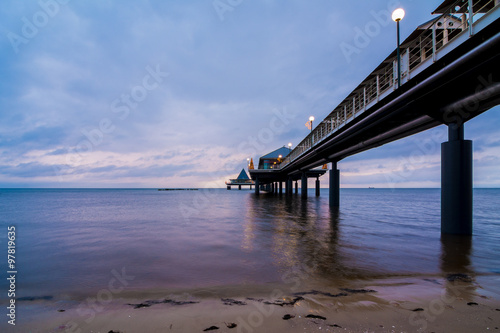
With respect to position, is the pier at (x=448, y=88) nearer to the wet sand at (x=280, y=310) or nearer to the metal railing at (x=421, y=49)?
the metal railing at (x=421, y=49)

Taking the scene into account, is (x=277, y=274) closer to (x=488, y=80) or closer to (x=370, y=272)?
(x=370, y=272)

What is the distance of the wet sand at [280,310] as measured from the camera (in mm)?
3221

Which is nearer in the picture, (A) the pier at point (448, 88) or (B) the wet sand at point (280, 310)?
(B) the wet sand at point (280, 310)

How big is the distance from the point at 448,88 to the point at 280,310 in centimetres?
990

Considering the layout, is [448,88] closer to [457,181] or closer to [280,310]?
[457,181]

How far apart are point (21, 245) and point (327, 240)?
13.3 m

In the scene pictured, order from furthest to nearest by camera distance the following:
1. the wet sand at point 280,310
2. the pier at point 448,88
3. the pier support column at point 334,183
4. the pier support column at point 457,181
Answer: the pier support column at point 334,183 → the pier support column at point 457,181 → the pier at point 448,88 → the wet sand at point 280,310

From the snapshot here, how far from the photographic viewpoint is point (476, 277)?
5457mm

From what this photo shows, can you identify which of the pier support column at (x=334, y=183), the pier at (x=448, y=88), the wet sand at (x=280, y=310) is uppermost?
the pier at (x=448, y=88)

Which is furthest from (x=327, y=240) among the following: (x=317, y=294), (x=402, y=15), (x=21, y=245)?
(x=21, y=245)

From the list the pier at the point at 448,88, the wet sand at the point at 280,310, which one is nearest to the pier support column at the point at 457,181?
the pier at the point at 448,88

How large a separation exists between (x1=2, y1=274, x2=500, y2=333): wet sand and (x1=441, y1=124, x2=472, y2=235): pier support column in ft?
19.7

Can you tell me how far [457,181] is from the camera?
9.73 metres

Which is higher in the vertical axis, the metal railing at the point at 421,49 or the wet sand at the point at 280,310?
the metal railing at the point at 421,49
